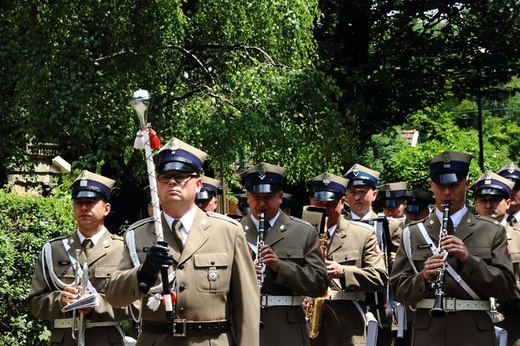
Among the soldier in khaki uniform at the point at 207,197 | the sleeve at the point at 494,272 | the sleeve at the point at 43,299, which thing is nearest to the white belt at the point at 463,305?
the sleeve at the point at 494,272

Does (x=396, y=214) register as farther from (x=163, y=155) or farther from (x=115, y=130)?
(x=163, y=155)

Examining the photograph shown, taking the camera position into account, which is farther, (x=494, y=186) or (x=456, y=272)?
(x=494, y=186)

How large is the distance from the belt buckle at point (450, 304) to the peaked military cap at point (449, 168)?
914 mm

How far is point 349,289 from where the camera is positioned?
11289mm

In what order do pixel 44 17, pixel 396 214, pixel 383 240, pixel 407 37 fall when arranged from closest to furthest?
pixel 383 240 → pixel 396 214 → pixel 44 17 → pixel 407 37

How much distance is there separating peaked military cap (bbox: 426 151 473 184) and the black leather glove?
3009 millimetres

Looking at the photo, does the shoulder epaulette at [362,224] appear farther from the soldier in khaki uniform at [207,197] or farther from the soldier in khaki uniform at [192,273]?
the soldier in khaki uniform at [192,273]

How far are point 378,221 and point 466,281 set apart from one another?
311 cm

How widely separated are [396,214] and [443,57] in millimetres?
10826

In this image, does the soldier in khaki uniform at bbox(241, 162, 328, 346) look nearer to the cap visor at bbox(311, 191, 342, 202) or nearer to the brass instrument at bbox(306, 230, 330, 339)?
the brass instrument at bbox(306, 230, 330, 339)

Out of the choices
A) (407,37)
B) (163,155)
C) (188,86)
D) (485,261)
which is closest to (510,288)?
(485,261)

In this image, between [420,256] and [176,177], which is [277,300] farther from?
[176,177]

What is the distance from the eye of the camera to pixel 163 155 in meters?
7.73

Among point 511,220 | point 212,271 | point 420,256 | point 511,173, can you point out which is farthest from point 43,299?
point 511,173
